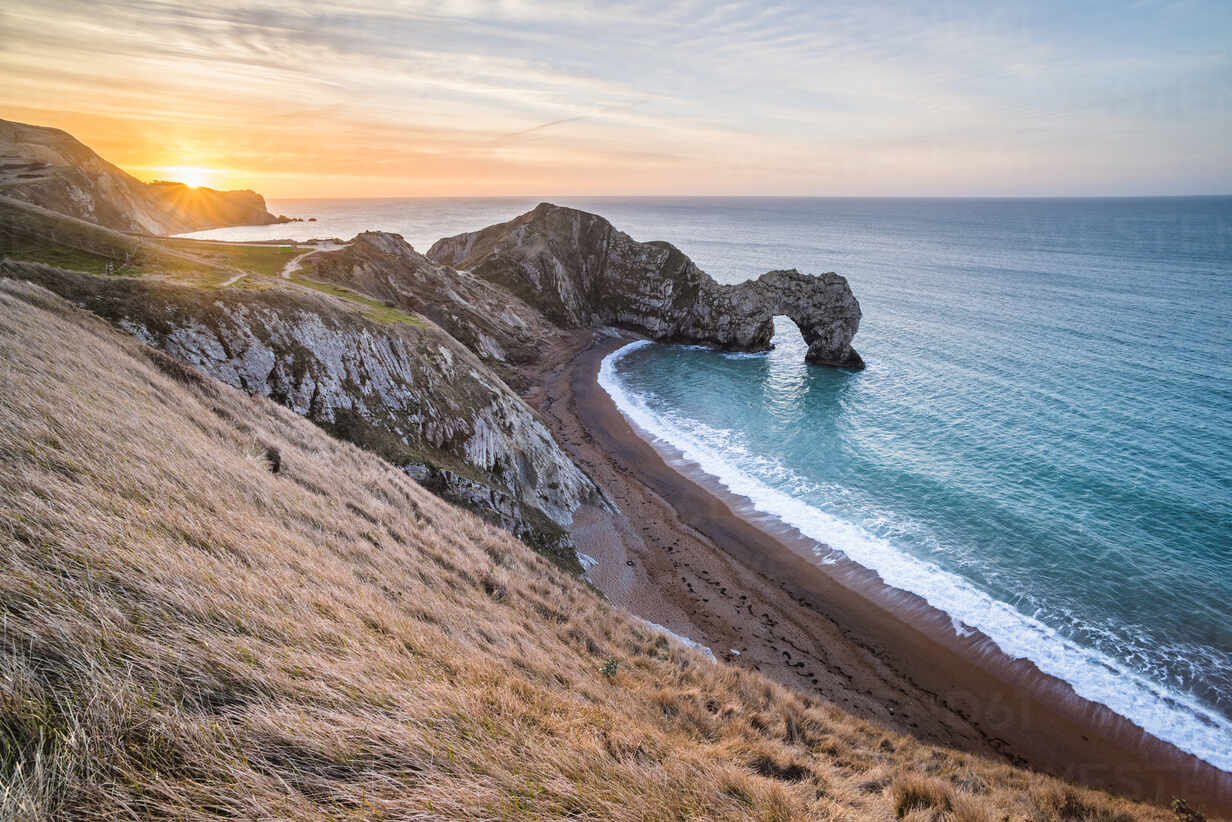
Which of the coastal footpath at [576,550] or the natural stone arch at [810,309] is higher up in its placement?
the natural stone arch at [810,309]

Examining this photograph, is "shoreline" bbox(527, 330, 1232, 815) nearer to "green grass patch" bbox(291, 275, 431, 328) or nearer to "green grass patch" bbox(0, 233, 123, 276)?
"green grass patch" bbox(291, 275, 431, 328)

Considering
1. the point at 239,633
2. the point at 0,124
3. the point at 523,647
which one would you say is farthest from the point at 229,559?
the point at 0,124

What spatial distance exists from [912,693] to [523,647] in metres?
19.8

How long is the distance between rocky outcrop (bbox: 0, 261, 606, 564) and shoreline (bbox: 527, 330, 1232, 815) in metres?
4.83

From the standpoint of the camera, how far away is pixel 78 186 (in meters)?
75.1

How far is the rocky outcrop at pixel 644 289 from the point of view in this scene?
66.0 meters

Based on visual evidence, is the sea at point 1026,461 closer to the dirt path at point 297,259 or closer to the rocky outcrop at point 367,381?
the rocky outcrop at point 367,381

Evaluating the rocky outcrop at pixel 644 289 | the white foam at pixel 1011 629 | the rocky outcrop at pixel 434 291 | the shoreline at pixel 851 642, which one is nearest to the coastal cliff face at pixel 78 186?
the rocky outcrop at pixel 434 291

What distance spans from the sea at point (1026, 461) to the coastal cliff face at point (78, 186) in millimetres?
75959

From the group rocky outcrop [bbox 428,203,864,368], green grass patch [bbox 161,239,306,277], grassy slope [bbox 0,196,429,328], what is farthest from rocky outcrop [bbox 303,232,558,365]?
grassy slope [bbox 0,196,429,328]

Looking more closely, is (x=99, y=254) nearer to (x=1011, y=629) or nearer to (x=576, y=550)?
(x=576, y=550)

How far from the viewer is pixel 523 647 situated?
976 centimetres

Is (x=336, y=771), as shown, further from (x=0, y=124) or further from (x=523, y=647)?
(x=0, y=124)

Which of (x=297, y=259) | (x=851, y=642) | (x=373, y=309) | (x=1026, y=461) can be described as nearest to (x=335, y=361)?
(x=373, y=309)
